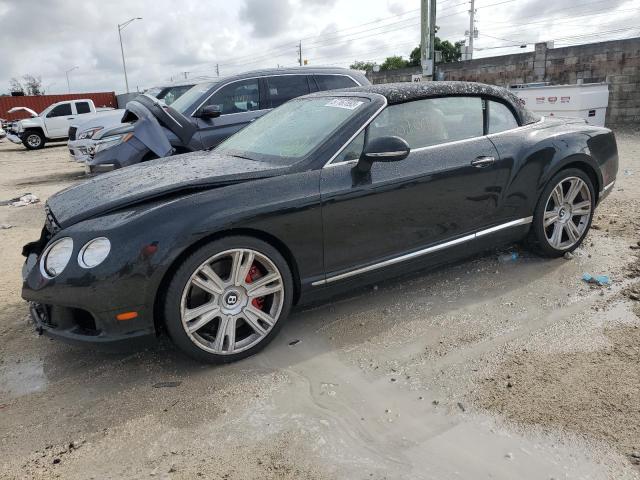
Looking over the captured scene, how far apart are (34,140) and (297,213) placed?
877 inches

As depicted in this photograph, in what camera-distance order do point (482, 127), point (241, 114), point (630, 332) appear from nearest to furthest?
point (630, 332) → point (482, 127) → point (241, 114)

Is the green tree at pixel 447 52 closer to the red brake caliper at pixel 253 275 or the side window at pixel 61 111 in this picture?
the side window at pixel 61 111

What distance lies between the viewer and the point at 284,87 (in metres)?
7.68

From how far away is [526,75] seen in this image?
19328 mm

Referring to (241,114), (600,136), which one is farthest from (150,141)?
(600,136)

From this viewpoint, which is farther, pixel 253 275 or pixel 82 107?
pixel 82 107

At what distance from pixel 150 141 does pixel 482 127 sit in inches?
167

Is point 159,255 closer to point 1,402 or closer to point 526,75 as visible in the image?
point 1,402

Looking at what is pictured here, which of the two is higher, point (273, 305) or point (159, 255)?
point (159, 255)

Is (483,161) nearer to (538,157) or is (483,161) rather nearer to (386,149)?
(538,157)

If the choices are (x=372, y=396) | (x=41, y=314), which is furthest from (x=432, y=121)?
(x=41, y=314)

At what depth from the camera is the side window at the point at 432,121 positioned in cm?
361

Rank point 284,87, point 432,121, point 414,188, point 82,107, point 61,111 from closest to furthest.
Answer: point 414,188, point 432,121, point 284,87, point 61,111, point 82,107

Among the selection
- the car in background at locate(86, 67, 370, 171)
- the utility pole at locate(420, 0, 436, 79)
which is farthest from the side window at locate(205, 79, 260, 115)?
the utility pole at locate(420, 0, 436, 79)
